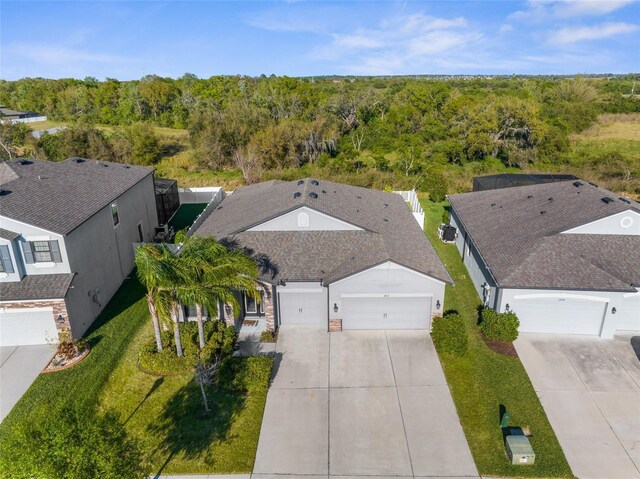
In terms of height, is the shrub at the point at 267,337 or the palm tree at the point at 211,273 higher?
the palm tree at the point at 211,273

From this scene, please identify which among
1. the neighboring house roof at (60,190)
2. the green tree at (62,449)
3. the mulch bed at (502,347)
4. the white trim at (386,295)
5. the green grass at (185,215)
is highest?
the neighboring house roof at (60,190)

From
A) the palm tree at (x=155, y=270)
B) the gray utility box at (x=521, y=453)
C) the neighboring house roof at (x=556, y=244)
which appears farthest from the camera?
the neighboring house roof at (x=556, y=244)

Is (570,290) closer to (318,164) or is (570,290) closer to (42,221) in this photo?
(42,221)

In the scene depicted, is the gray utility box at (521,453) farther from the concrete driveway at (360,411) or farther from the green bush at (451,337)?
the green bush at (451,337)

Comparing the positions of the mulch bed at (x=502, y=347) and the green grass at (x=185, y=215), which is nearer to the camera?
the mulch bed at (x=502, y=347)

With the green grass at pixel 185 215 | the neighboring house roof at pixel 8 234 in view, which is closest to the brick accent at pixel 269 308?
the neighboring house roof at pixel 8 234

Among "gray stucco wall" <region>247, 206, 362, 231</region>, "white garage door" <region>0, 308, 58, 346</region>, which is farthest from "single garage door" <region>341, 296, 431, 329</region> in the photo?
"white garage door" <region>0, 308, 58, 346</region>
